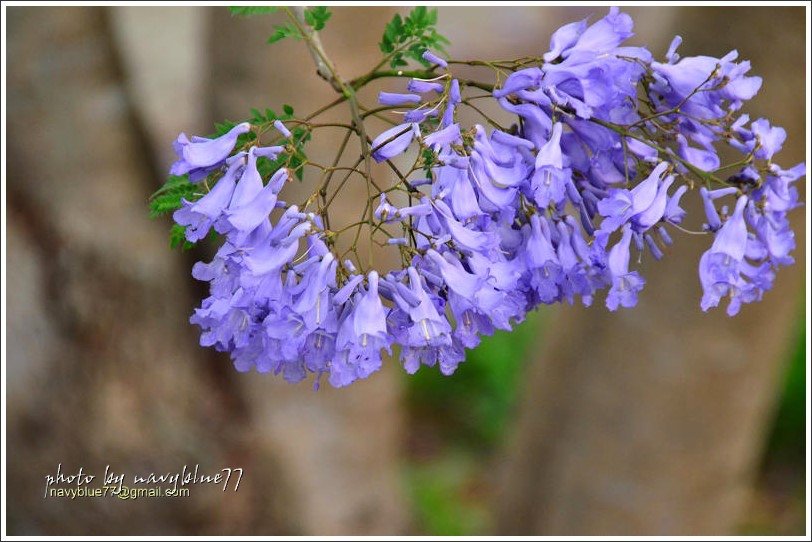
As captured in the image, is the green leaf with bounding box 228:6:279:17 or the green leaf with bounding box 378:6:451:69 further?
the green leaf with bounding box 228:6:279:17

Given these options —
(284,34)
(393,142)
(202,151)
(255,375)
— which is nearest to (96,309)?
(255,375)

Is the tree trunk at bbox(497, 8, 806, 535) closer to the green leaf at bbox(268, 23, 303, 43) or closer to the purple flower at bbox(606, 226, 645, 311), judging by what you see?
the purple flower at bbox(606, 226, 645, 311)

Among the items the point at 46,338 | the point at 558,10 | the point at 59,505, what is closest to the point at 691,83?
the point at 46,338

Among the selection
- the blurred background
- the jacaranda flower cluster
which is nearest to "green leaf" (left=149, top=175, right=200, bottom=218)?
the jacaranda flower cluster

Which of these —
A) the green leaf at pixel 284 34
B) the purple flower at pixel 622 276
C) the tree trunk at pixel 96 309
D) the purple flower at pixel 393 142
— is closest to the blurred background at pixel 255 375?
the tree trunk at pixel 96 309

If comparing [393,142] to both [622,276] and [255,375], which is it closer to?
[622,276]

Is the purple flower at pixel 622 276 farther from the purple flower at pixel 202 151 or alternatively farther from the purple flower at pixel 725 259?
the purple flower at pixel 202 151
